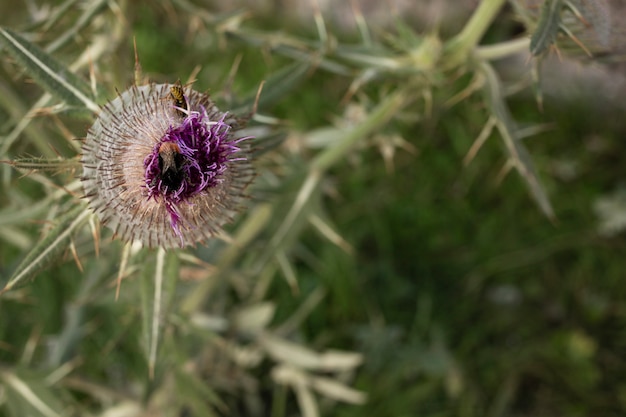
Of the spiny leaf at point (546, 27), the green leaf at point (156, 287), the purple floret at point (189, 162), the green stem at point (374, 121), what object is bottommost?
the green leaf at point (156, 287)

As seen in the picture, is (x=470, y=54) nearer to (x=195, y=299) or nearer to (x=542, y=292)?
(x=195, y=299)

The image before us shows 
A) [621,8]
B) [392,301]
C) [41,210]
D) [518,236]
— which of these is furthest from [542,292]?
[41,210]

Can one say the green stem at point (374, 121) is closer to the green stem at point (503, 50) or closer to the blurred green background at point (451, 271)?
the green stem at point (503, 50)

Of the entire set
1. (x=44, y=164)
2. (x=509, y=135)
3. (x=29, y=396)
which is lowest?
(x=29, y=396)

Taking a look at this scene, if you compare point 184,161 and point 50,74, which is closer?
point 184,161

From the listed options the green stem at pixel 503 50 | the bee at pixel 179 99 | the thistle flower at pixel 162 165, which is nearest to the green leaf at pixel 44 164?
the thistle flower at pixel 162 165

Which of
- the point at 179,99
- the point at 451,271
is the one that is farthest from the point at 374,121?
the point at 451,271

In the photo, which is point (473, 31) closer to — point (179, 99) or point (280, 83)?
point (280, 83)
